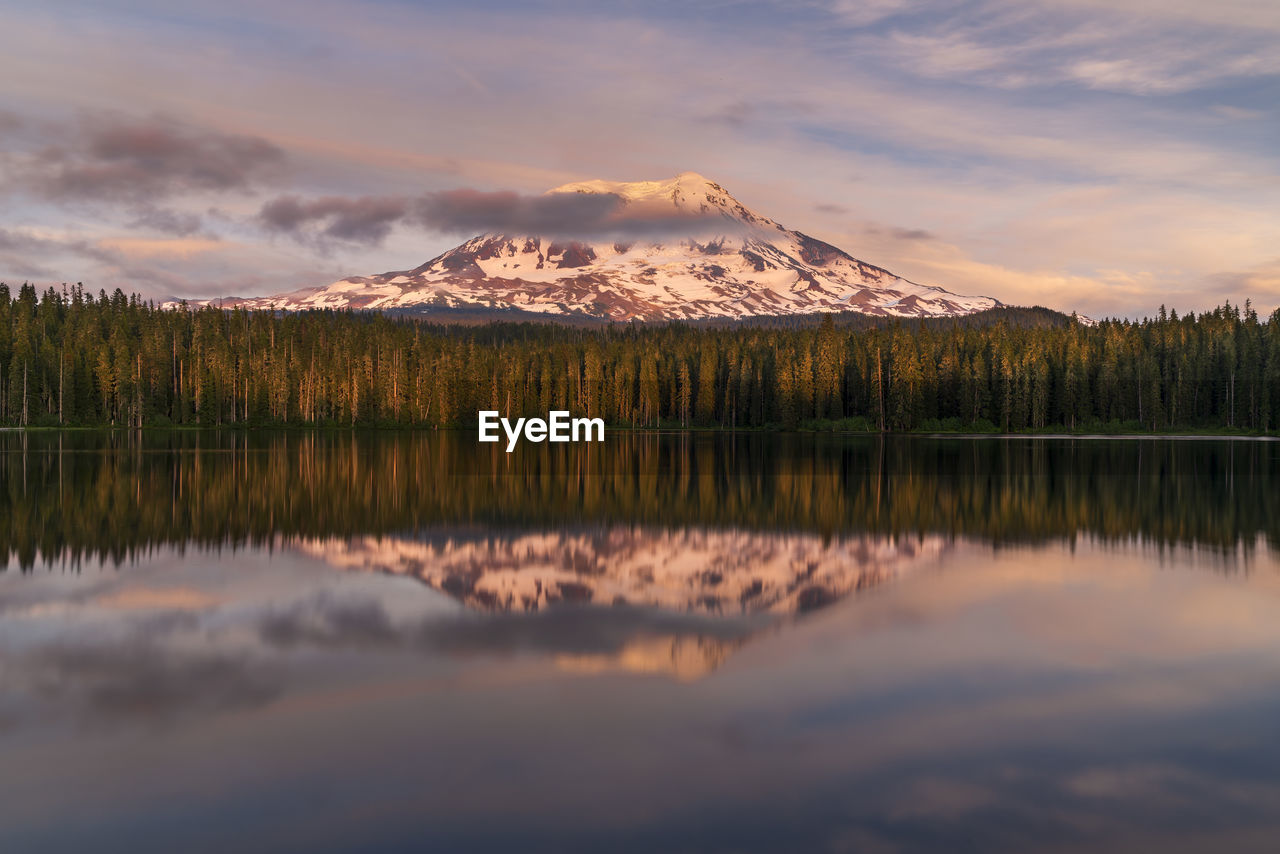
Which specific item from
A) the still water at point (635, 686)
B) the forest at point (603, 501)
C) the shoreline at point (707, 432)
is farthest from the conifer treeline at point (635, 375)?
the still water at point (635, 686)

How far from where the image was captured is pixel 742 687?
39.6 feet

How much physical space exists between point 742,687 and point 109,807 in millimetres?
7188

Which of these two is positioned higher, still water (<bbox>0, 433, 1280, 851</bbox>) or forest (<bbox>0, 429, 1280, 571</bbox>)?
forest (<bbox>0, 429, 1280, 571</bbox>)

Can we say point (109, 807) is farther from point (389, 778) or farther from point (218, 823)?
point (389, 778)

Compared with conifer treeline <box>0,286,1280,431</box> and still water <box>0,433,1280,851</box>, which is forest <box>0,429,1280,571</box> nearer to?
still water <box>0,433,1280,851</box>

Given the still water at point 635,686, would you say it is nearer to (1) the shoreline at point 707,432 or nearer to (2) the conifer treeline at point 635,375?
(1) the shoreline at point 707,432

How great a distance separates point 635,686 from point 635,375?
16764 centimetres

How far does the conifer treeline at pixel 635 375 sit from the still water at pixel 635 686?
4966 inches

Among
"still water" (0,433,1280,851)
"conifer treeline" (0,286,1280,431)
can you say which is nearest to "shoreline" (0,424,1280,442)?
"conifer treeline" (0,286,1280,431)

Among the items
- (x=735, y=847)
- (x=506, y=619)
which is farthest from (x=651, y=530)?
(x=735, y=847)

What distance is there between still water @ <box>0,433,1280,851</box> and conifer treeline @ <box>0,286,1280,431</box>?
126144 mm

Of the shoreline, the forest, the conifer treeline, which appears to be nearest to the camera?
the forest

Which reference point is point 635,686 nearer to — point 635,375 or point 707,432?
point 707,432

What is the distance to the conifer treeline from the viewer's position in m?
143
